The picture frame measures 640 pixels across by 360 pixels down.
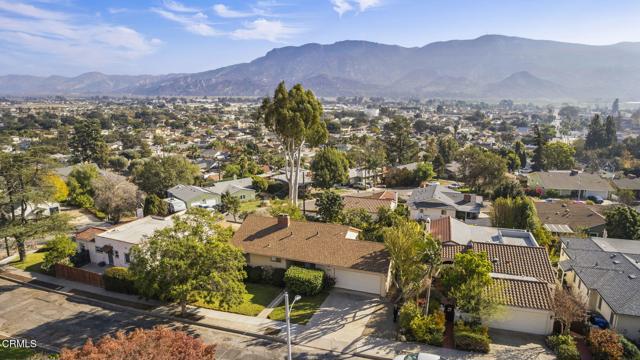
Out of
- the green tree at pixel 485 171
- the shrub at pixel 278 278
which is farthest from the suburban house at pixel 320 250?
the green tree at pixel 485 171

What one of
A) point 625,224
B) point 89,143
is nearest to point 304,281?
point 625,224

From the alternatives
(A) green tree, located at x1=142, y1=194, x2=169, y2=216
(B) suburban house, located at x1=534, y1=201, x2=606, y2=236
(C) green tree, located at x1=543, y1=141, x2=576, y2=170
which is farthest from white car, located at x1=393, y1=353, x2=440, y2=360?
(C) green tree, located at x1=543, y1=141, x2=576, y2=170

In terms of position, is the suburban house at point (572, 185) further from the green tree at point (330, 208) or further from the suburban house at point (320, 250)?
the suburban house at point (320, 250)

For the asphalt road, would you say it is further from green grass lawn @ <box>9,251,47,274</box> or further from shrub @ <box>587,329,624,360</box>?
shrub @ <box>587,329,624,360</box>

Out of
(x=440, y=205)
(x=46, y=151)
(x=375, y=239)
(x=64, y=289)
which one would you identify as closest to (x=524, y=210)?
(x=440, y=205)

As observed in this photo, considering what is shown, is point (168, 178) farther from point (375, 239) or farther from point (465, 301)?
point (465, 301)
